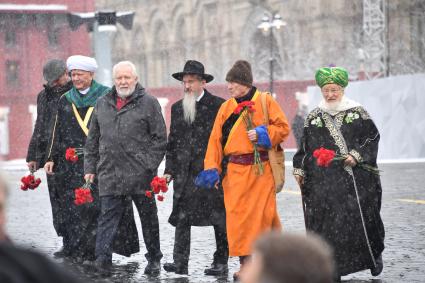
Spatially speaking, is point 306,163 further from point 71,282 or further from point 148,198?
point 71,282

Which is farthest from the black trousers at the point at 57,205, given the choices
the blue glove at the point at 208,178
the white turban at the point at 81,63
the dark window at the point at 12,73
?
the dark window at the point at 12,73

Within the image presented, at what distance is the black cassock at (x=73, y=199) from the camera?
9172mm

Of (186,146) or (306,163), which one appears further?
(186,146)

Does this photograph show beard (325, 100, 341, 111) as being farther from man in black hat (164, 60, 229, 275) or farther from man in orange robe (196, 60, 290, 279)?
man in black hat (164, 60, 229, 275)

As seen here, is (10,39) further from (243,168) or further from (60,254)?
(243,168)

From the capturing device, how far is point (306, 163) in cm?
807

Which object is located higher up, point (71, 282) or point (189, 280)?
point (71, 282)

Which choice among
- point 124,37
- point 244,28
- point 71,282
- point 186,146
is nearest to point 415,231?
point 186,146

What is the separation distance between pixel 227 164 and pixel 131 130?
2.79ft

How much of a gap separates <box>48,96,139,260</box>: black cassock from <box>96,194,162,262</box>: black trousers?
0.40 meters

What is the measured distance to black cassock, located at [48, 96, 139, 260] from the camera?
9.17m

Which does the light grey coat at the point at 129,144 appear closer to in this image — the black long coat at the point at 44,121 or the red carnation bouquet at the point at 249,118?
the red carnation bouquet at the point at 249,118

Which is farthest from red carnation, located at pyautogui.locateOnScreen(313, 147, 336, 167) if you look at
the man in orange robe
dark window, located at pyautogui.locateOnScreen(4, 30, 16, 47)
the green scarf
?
dark window, located at pyautogui.locateOnScreen(4, 30, 16, 47)

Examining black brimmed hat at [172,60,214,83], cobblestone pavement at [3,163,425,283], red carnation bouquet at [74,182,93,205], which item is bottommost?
cobblestone pavement at [3,163,425,283]
